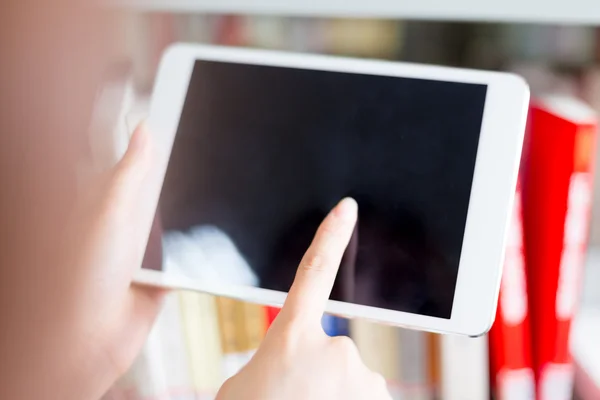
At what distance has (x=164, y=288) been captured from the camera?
0.49 m

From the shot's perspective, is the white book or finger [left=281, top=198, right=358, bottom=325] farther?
the white book

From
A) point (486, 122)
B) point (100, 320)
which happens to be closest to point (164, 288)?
point (100, 320)

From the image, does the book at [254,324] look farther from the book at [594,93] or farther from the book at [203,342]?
the book at [594,93]

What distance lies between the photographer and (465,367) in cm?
51

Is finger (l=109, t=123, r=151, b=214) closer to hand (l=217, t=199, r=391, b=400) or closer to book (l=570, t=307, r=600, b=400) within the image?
hand (l=217, t=199, r=391, b=400)

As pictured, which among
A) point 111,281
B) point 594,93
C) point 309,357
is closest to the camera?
point 309,357

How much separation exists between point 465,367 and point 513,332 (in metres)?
0.05

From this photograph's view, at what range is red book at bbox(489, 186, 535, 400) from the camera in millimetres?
485

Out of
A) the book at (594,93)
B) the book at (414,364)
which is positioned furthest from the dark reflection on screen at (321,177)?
the book at (594,93)

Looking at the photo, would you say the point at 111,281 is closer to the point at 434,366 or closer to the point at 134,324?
the point at 134,324

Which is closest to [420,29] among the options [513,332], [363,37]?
[363,37]

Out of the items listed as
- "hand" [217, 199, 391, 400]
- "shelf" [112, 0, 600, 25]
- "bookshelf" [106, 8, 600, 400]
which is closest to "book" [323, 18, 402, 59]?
"bookshelf" [106, 8, 600, 400]

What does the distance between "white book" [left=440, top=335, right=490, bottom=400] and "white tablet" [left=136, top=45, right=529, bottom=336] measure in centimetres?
9

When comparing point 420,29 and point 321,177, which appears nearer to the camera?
point 321,177
